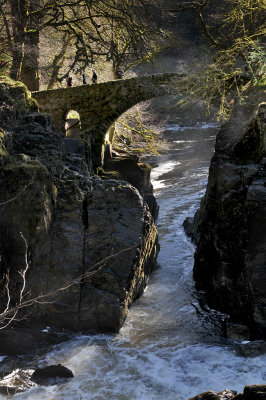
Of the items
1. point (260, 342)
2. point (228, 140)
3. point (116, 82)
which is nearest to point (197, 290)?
point (260, 342)

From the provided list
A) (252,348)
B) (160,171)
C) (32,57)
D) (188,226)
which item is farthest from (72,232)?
(160,171)

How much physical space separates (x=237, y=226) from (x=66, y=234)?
12.0 feet

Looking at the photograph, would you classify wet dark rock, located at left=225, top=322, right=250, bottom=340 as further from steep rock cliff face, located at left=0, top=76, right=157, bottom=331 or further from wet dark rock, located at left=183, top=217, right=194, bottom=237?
wet dark rock, located at left=183, top=217, right=194, bottom=237

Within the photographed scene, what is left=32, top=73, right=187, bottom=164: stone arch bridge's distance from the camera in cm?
1781

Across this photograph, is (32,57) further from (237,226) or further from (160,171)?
(160,171)

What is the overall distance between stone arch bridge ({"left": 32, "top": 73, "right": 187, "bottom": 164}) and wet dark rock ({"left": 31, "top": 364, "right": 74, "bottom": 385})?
1313 cm

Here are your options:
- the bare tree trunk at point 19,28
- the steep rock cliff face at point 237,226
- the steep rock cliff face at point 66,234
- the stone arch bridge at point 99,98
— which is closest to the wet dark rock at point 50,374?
the steep rock cliff face at point 66,234

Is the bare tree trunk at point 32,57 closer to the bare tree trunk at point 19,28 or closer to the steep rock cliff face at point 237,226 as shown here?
the bare tree trunk at point 19,28

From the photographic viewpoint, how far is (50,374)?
659cm

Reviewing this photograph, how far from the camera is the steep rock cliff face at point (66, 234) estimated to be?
296 inches

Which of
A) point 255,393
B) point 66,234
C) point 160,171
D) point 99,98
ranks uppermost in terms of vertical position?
point 99,98

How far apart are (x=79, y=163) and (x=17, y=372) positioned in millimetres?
4607

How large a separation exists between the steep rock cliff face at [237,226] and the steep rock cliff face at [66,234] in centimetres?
180

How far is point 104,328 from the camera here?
8062 millimetres
